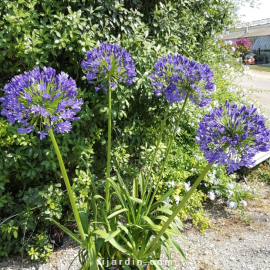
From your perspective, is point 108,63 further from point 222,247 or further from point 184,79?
point 222,247

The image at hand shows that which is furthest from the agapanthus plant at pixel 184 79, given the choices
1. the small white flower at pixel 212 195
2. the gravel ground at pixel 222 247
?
the small white flower at pixel 212 195

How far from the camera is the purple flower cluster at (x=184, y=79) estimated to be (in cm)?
176

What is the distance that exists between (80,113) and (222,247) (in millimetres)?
1957

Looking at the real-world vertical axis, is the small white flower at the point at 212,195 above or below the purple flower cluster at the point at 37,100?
below

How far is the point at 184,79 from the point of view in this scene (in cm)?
178

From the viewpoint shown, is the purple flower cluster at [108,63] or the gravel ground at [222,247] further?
the gravel ground at [222,247]

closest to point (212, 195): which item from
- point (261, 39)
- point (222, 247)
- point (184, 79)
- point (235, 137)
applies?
point (222, 247)

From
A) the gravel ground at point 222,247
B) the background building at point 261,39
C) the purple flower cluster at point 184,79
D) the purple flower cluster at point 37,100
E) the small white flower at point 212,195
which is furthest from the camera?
the background building at point 261,39

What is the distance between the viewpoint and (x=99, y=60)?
1803 millimetres

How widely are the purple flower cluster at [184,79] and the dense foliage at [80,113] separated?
61 centimetres

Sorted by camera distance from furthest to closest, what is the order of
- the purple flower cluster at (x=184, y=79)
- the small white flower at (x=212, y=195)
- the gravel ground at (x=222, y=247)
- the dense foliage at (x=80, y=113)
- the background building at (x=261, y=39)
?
the background building at (x=261, y=39), the small white flower at (x=212, y=195), the gravel ground at (x=222, y=247), the dense foliage at (x=80, y=113), the purple flower cluster at (x=184, y=79)

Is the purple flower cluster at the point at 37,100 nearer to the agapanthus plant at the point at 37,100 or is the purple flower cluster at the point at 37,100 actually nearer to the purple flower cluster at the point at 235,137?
the agapanthus plant at the point at 37,100

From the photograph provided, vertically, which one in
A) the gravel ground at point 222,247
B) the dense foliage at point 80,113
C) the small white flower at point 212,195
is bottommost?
the gravel ground at point 222,247

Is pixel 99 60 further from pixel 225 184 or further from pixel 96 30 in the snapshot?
pixel 225 184
